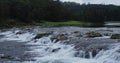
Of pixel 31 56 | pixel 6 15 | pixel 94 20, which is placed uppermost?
pixel 31 56

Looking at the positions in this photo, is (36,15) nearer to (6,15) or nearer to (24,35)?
(6,15)

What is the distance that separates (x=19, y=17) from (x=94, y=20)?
34.9 meters

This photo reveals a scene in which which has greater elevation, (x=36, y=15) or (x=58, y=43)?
(x=58, y=43)

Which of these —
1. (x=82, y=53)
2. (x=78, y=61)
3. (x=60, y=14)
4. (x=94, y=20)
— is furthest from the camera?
(x=94, y=20)

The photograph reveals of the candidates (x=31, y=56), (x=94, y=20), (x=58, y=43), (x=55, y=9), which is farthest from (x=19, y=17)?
(x=31, y=56)

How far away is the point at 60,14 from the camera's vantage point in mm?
109500

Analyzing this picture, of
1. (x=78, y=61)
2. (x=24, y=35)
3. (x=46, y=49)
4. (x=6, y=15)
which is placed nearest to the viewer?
(x=78, y=61)

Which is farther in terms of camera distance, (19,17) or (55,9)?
(55,9)

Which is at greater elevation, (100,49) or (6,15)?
(100,49)

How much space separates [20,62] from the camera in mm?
26891

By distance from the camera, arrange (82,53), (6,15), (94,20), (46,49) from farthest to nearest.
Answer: (94,20), (6,15), (46,49), (82,53)

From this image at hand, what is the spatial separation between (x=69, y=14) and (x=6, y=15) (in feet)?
101

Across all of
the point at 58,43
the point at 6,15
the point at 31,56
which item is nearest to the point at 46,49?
the point at 58,43

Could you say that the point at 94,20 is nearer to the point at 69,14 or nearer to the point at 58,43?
the point at 69,14
